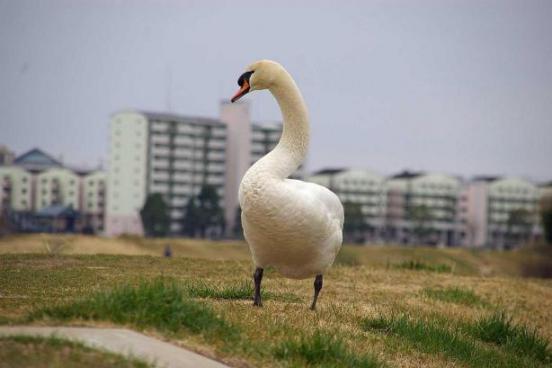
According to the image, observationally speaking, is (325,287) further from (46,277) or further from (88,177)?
(88,177)

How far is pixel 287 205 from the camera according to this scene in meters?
9.55

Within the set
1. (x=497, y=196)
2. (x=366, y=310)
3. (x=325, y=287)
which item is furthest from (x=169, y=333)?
(x=497, y=196)

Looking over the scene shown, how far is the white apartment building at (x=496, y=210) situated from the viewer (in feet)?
472

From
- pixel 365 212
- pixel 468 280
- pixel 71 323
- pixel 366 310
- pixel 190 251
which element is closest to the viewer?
pixel 71 323

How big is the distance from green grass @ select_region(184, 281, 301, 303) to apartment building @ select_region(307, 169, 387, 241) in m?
124

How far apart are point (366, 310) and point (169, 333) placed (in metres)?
4.39

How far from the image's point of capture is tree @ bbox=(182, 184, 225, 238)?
4577 inches

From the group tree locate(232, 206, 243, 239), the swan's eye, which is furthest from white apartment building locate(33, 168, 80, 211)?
the swan's eye

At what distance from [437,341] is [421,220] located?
127 meters

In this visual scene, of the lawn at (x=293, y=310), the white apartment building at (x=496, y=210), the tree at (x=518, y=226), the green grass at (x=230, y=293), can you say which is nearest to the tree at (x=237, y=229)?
the white apartment building at (x=496, y=210)

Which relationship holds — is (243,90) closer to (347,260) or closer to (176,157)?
(347,260)

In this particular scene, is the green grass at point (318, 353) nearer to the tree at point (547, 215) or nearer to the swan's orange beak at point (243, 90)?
the swan's orange beak at point (243, 90)

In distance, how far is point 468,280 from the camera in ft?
58.2

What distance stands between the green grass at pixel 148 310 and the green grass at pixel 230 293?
7.68 ft
